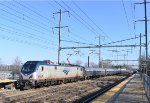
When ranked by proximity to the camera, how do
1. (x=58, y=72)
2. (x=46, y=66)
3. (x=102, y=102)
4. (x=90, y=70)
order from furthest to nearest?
1. (x=90, y=70)
2. (x=58, y=72)
3. (x=46, y=66)
4. (x=102, y=102)

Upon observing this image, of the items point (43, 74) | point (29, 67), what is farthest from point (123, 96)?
point (43, 74)

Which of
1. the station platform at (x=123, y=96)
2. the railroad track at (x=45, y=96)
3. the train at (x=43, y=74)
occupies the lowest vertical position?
the railroad track at (x=45, y=96)

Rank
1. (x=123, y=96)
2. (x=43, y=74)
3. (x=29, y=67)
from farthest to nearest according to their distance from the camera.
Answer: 1. (x=43, y=74)
2. (x=29, y=67)
3. (x=123, y=96)

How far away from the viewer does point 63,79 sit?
47.2 metres

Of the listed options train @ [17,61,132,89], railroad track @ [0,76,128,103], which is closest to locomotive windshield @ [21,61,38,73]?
train @ [17,61,132,89]

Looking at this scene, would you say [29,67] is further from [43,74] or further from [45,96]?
[45,96]

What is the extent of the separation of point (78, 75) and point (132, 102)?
127 feet

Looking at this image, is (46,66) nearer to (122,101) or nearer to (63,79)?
(63,79)

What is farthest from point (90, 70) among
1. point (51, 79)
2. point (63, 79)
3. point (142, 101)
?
point (142, 101)

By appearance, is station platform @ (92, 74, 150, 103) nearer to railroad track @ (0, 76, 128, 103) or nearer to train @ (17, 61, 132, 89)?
railroad track @ (0, 76, 128, 103)

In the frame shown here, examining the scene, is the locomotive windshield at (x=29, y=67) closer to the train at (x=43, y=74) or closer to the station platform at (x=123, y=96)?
the train at (x=43, y=74)

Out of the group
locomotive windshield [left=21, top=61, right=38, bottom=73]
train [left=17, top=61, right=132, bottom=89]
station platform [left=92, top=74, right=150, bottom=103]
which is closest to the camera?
station platform [left=92, top=74, right=150, bottom=103]

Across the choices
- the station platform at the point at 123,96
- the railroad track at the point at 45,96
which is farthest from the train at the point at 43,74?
the station platform at the point at 123,96

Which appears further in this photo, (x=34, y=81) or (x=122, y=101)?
(x=34, y=81)
